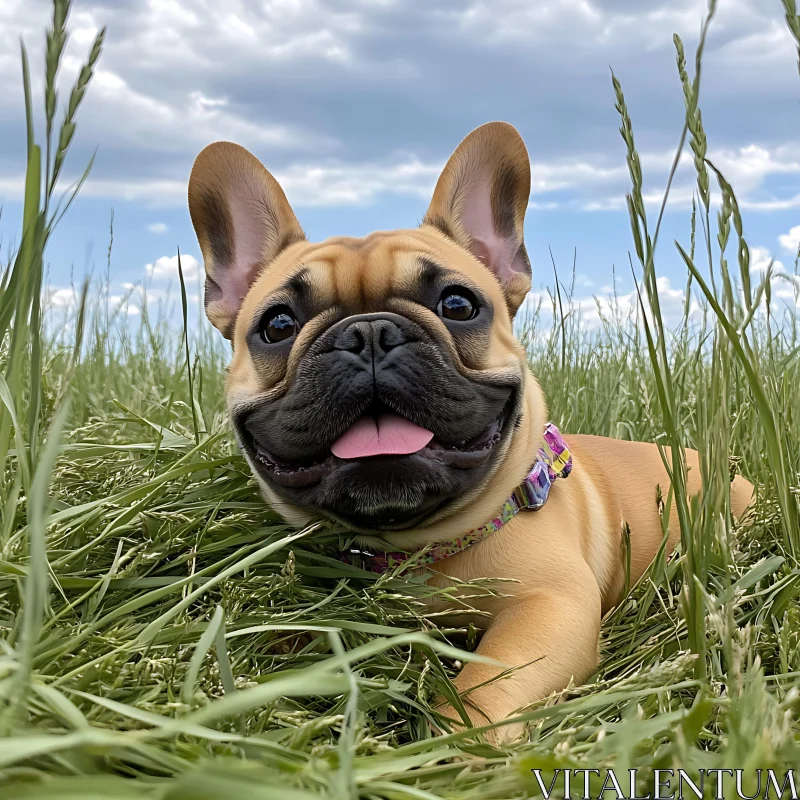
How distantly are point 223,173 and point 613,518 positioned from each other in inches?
80.9

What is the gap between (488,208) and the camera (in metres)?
3.05

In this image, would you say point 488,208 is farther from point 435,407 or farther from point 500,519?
point 500,519

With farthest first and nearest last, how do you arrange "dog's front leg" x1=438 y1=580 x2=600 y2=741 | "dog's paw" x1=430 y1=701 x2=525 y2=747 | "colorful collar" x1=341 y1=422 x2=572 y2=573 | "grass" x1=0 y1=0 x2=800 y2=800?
"colorful collar" x1=341 y1=422 x2=572 y2=573 → "dog's front leg" x1=438 y1=580 x2=600 y2=741 → "dog's paw" x1=430 y1=701 x2=525 y2=747 → "grass" x1=0 y1=0 x2=800 y2=800

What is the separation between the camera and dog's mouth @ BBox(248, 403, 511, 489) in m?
2.18

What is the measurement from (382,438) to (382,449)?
0.05 m

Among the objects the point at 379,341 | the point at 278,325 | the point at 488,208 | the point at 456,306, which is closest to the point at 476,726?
the point at 379,341

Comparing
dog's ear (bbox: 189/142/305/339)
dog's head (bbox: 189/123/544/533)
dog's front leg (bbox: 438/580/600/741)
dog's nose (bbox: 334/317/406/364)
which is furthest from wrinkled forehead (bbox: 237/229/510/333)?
dog's front leg (bbox: 438/580/600/741)

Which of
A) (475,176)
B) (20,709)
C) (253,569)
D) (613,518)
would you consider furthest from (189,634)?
(475,176)

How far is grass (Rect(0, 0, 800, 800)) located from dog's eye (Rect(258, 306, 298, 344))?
0.45m

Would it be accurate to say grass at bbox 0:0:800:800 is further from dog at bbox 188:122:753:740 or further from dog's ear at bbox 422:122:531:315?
dog's ear at bbox 422:122:531:315

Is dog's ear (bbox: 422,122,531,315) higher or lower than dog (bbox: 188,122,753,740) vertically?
higher

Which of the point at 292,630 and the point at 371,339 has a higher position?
the point at 371,339

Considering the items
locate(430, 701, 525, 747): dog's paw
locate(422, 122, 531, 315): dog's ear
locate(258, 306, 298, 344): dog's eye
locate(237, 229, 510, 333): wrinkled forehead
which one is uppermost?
locate(422, 122, 531, 315): dog's ear

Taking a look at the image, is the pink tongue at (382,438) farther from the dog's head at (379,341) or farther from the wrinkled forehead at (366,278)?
the wrinkled forehead at (366,278)
